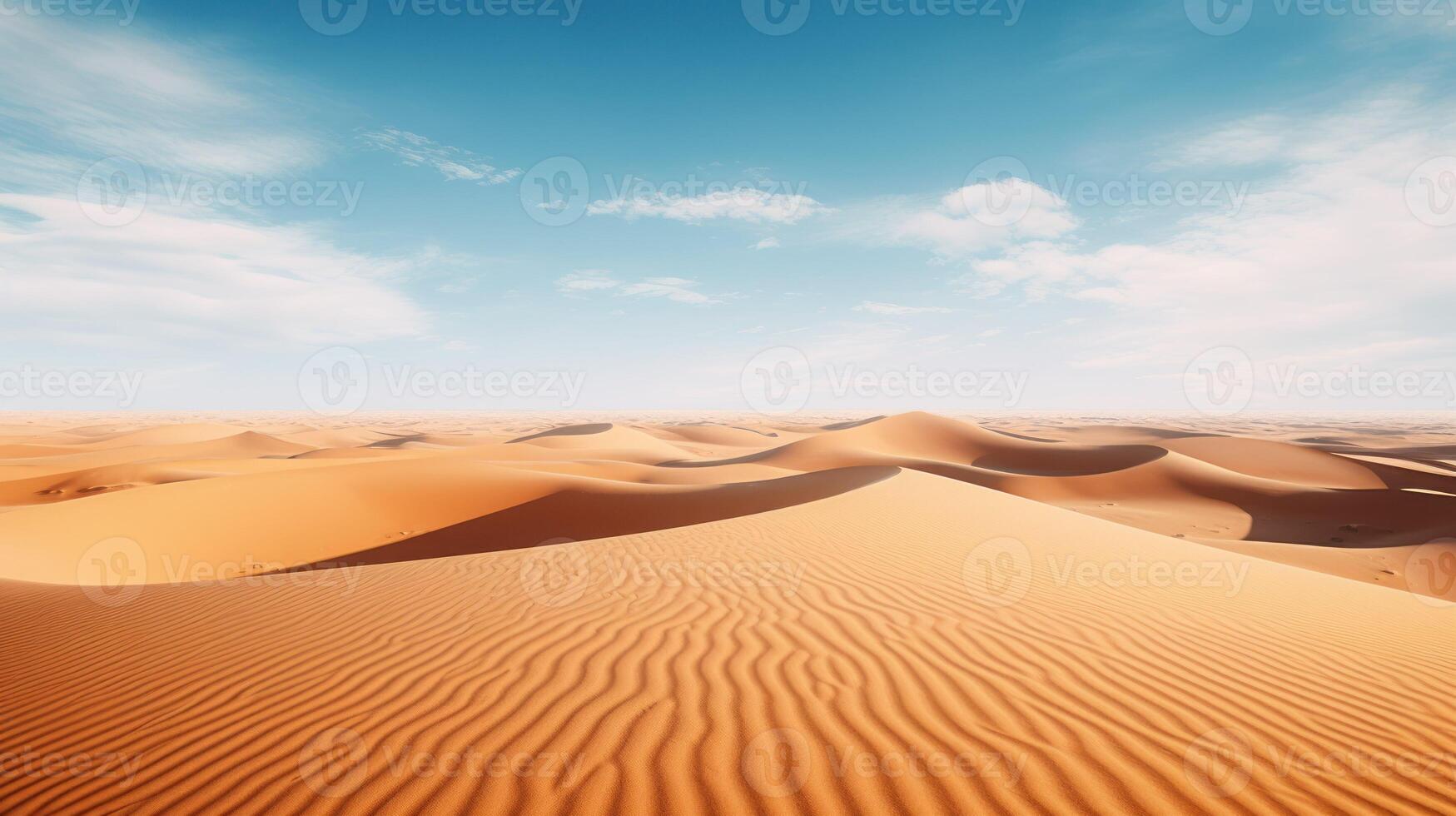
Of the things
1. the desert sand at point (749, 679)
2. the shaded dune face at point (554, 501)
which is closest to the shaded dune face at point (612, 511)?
the shaded dune face at point (554, 501)

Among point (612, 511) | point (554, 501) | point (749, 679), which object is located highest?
point (749, 679)

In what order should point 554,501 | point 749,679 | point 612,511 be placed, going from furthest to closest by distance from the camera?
1. point 554,501
2. point 612,511
3. point 749,679

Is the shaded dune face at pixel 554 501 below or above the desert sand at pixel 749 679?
below

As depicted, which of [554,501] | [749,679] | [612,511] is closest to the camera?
[749,679]

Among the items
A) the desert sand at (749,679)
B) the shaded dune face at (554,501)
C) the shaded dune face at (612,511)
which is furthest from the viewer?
the shaded dune face at (612,511)

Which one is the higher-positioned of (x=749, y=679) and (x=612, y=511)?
(x=749, y=679)

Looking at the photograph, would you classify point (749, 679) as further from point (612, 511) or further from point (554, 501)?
point (554, 501)

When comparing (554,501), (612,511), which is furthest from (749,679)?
(554,501)

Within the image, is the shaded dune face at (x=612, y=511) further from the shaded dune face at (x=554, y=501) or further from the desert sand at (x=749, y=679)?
the desert sand at (x=749, y=679)

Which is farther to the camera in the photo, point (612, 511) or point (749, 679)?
point (612, 511)

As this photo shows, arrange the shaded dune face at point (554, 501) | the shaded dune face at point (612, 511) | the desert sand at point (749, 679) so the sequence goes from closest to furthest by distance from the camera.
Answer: the desert sand at point (749, 679) → the shaded dune face at point (554, 501) → the shaded dune face at point (612, 511)

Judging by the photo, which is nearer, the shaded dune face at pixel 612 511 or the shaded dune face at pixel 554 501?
the shaded dune face at pixel 554 501

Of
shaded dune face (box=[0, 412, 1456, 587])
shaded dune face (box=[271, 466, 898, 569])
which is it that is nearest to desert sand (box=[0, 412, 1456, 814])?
shaded dune face (box=[0, 412, 1456, 587])

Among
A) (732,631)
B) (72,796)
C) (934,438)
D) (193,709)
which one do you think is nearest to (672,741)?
(732,631)
